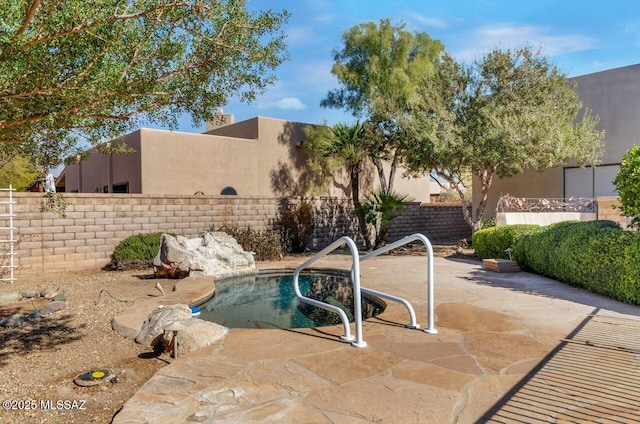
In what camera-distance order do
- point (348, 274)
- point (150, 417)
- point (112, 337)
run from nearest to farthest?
point (150, 417) < point (112, 337) < point (348, 274)

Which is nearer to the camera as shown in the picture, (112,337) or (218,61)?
(218,61)

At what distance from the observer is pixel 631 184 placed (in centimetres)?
661

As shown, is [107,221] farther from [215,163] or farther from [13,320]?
[215,163]

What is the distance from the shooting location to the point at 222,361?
4035mm

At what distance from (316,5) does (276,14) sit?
4.22 m

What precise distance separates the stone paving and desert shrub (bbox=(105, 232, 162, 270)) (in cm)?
553

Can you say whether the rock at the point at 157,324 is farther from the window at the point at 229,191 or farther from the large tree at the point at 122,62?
the window at the point at 229,191

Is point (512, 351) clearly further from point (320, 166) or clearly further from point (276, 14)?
point (320, 166)

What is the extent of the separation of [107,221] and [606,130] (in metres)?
16.0

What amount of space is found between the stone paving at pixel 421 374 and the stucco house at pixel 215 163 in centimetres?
1129

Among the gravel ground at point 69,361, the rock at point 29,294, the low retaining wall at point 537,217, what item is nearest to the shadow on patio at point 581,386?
the gravel ground at point 69,361

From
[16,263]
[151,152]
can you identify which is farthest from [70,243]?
[151,152]

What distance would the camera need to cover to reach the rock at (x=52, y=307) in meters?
6.30

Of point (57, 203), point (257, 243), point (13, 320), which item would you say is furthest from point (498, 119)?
point (13, 320)
